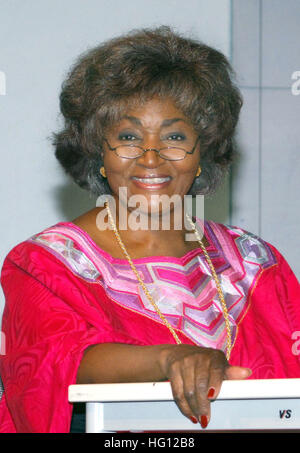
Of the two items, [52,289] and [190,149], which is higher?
[190,149]

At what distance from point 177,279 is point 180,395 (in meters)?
0.69

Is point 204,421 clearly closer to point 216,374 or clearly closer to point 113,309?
point 216,374

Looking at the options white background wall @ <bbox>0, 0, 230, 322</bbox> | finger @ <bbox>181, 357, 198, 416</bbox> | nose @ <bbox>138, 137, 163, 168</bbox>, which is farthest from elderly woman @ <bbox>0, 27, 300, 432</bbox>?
white background wall @ <bbox>0, 0, 230, 322</bbox>

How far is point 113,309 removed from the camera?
1746 millimetres

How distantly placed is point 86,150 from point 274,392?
36.5 inches

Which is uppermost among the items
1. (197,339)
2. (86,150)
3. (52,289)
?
(86,150)

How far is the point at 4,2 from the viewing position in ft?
8.85

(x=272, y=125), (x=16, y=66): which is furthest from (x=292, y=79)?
(x=16, y=66)

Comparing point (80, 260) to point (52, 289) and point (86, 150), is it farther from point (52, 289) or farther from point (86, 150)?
point (86, 150)

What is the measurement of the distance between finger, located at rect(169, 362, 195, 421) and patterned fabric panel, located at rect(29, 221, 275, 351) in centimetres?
55

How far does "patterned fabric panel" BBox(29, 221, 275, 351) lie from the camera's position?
1.79 meters

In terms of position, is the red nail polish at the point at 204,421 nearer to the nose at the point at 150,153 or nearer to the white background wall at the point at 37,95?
the nose at the point at 150,153

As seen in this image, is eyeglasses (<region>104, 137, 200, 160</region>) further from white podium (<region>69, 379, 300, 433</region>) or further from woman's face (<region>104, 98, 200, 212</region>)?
white podium (<region>69, 379, 300, 433</region>)

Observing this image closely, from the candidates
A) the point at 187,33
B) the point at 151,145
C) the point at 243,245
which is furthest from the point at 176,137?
the point at 187,33
